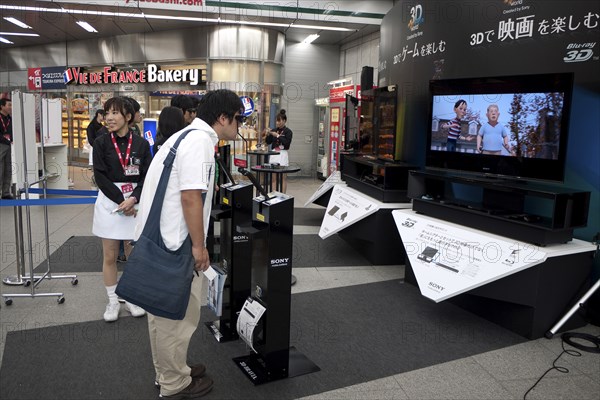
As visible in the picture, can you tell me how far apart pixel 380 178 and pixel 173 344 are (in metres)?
3.45

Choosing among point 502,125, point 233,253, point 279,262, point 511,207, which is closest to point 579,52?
point 502,125

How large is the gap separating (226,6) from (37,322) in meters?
6.57

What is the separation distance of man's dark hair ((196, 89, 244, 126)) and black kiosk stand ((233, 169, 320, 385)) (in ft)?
1.04

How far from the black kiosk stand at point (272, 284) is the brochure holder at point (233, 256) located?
38 cm

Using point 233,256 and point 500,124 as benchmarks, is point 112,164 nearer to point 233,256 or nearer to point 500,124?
point 233,256

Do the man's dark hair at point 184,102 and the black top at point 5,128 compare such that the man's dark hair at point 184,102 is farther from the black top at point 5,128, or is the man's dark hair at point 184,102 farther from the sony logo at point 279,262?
the black top at point 5,128

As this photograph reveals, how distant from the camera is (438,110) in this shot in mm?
4305

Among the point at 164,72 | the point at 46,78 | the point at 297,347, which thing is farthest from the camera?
the point at 46,78

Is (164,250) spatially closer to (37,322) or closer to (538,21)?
(37,322)

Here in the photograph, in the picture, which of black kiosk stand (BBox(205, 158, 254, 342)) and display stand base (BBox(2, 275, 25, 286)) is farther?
display stand base (BBox(2, 275, 25, 286))

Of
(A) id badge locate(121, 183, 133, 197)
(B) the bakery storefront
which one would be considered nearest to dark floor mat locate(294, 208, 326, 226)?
(B) the bakery storefront

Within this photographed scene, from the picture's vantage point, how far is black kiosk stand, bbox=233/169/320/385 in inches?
100

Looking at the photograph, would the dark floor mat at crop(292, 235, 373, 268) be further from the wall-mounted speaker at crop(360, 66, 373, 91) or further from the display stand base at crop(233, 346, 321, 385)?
the wall-mounted speaker at crop(360, 66, 373, 91)

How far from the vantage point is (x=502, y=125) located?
3.71 metres
